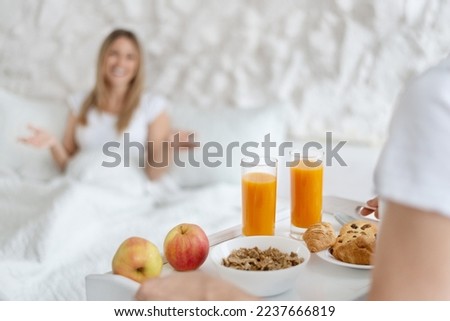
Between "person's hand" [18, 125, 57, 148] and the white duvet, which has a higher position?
"person's hand" [18, 125, 57, 148]

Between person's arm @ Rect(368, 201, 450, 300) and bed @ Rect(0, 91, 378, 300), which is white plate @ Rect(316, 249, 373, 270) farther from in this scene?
bed @ Rect(0, 91, 378, 300)

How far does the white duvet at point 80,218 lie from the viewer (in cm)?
155

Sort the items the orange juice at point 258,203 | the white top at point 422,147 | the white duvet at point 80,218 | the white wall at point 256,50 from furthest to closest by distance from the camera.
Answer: the white wall at point 256,50 < the white duvet at point 80,218 < the orange juice at point 258,203 < the white top at point 422,147

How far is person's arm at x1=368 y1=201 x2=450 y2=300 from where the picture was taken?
632 millimetres

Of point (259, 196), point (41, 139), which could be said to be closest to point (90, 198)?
point (41, 139)

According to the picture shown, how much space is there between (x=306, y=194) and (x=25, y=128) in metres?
1.43

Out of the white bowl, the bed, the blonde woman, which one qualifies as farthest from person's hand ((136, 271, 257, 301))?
the blonde woman

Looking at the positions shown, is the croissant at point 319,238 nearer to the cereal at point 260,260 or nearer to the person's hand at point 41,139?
the cereal at point 260,260

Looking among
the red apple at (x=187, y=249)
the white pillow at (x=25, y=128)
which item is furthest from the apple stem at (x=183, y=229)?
the white pillow at (x=25, y=128)

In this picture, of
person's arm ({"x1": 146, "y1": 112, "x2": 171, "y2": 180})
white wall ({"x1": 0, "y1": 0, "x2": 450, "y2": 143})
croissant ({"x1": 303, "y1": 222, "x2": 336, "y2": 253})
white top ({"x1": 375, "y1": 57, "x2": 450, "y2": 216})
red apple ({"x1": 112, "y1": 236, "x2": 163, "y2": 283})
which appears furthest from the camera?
person's arm ({"x1": 146, "y1": 112, "x2": 171, "y2": 180})

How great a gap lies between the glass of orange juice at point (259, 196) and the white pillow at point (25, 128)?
1228 mm

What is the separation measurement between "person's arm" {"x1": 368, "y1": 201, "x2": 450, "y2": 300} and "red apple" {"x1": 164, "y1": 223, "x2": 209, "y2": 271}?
39 centimetres

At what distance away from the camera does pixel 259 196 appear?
4.11ft

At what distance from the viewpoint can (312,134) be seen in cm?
→ 231
